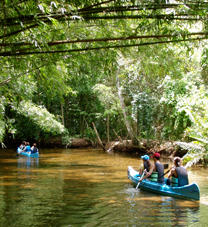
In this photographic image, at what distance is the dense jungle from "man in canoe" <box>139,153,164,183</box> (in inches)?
96.2

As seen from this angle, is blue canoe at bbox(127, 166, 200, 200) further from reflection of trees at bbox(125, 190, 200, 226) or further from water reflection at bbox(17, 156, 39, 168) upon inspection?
water reflection at bbox(17, 156, 39, 168)

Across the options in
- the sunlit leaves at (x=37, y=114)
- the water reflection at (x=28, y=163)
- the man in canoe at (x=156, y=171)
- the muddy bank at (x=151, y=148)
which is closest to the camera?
the man in canoe at (x=156, y=171)

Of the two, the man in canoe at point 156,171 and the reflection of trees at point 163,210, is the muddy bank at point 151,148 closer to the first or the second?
the man in canoe at point 156,171

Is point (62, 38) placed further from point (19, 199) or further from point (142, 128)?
point (142, 128)

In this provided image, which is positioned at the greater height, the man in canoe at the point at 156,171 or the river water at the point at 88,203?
the man in canoe at the point at 156,171

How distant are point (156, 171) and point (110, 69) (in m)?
4.44

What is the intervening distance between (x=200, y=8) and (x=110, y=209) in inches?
182

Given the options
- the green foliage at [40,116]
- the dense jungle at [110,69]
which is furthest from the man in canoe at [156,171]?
the green foliage at [40,116]

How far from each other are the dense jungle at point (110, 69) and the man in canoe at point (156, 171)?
2444mm

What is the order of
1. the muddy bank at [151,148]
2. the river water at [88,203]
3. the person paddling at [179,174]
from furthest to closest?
the muddy bank at [151,148] < the person paddling at [179,174] < the river water at [88,203]

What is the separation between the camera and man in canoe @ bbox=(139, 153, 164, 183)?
8297 mm

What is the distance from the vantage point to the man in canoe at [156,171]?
830 cm

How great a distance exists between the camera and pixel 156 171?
8.46 metres

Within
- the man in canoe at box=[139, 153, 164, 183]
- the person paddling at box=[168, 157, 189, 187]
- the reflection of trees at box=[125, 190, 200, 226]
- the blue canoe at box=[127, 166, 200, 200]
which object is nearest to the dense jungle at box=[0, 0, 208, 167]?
the person paddling at box=[168, 157, 189, 187]
